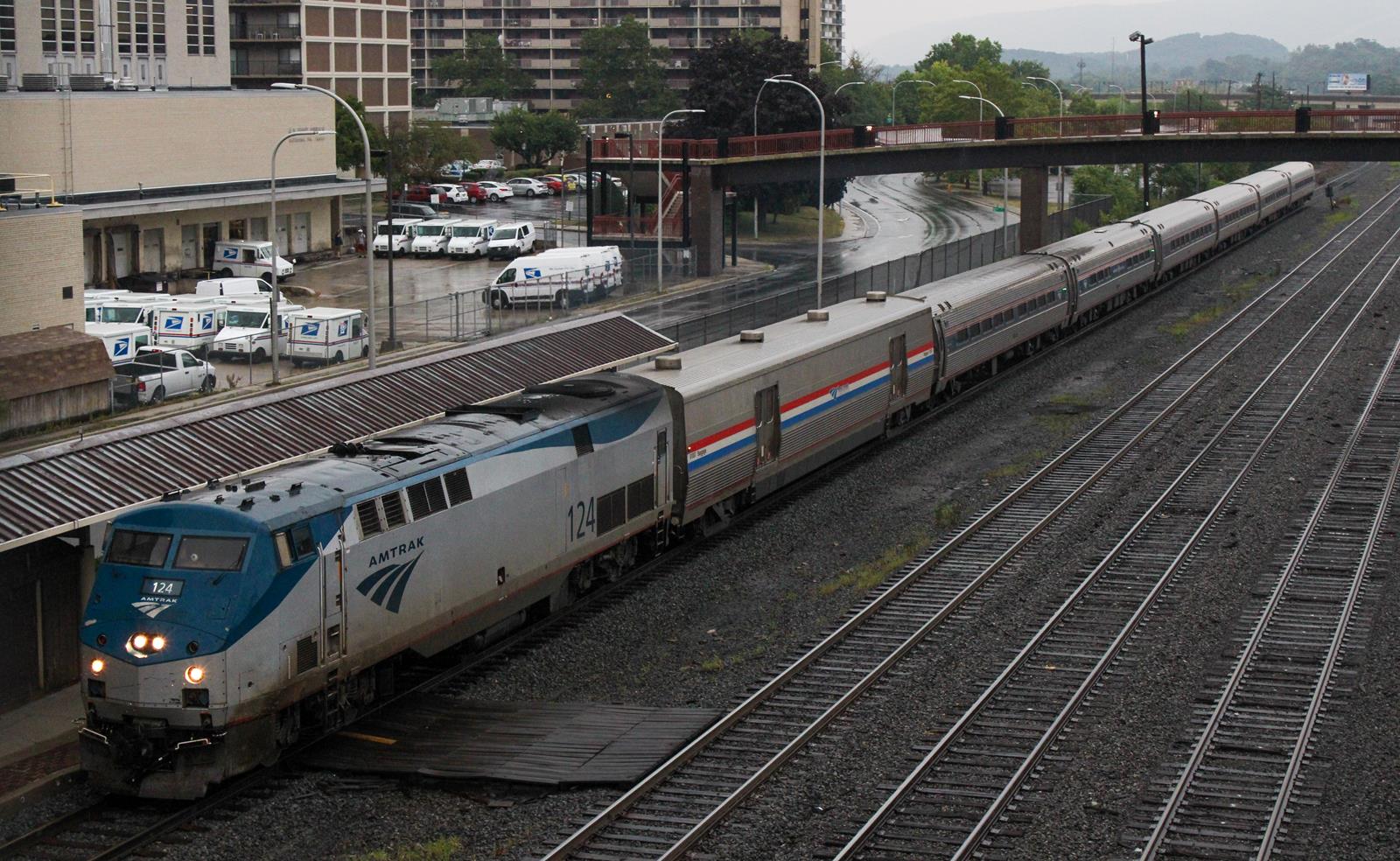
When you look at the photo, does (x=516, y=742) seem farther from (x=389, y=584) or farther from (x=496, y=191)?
(x=496, y=191)

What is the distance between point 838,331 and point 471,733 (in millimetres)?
16835

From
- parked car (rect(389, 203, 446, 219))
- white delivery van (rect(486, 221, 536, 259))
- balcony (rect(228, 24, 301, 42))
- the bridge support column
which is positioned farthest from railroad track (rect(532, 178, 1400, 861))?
balcony (rect(228, 24, 301, 42))

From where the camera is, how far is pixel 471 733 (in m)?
20.5

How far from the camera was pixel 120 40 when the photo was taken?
83.9m

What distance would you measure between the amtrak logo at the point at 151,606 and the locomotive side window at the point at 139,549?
44cm

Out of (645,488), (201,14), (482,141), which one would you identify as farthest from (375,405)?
(482,141)

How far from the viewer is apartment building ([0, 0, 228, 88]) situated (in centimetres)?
7519

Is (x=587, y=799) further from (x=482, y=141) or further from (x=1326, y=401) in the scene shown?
(x=482, y=141)

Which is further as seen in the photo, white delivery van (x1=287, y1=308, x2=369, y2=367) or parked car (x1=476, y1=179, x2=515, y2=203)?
parked car (x1=476, y1=179, x2=515, y2=203)

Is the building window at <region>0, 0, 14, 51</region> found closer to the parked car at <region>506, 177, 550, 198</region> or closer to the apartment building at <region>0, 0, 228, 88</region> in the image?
the apartment building at <region>0, 0, 228, 88</region>

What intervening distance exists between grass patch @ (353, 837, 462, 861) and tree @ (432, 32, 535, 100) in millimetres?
154726

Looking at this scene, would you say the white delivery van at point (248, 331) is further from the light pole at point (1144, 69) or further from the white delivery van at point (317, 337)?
the light pole at point (1144, 69)

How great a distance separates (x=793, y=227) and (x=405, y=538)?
88.5 meters

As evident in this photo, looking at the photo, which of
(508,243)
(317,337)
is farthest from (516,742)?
(508,243)
